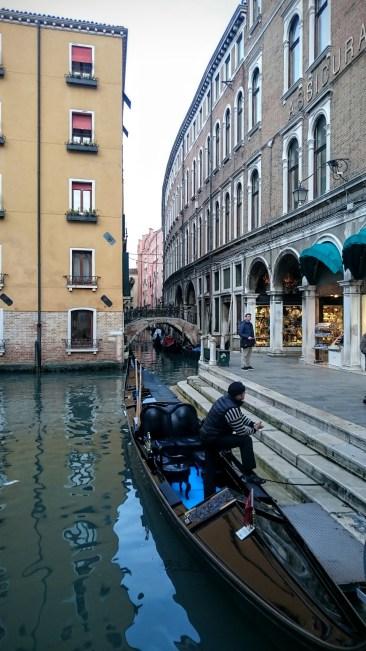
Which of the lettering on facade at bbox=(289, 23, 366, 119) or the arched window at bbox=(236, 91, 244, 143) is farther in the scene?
the arched window at bbox=(236, 91, 244, 143)

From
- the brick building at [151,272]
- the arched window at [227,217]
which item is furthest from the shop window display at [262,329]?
the brick building at [151,272]

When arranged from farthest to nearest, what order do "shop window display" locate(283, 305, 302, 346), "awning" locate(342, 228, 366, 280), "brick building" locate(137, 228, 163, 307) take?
1. "brick building" locate(137, 228, 163, 307)
2. "shop window display" locate(283, 305, 302, 346)
3. "awning" locate(342, 228, 366, 280)

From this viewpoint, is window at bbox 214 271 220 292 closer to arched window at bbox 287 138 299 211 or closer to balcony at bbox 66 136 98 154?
balcony at bbox 66 136 98 154

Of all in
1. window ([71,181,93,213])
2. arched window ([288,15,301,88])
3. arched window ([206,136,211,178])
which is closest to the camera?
Result: arched window ([288,15,301,88])

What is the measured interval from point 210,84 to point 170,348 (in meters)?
13.4

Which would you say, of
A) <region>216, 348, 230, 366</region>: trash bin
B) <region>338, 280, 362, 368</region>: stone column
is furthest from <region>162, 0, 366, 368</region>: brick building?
<region>216, 348, 230, 366</region>: trash bin

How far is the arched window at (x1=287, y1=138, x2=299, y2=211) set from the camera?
1328cm

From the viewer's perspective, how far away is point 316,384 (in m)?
8.58

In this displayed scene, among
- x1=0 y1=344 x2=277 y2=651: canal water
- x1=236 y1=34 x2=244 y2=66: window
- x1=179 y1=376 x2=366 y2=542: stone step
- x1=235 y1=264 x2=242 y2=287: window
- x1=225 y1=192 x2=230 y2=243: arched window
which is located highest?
x1=236 y1=34 x2=244 y2=66: window

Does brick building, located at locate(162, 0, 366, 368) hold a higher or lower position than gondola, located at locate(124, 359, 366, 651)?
higher

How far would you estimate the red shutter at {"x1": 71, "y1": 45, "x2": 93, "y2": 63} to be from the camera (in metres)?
16.8

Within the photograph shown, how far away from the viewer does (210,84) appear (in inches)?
883

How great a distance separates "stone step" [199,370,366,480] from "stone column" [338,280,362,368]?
3230 millimetres

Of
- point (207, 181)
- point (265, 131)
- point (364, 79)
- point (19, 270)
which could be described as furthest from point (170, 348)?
point (364, 79)
